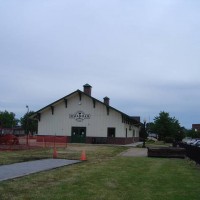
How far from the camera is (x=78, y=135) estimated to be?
49.7 meters

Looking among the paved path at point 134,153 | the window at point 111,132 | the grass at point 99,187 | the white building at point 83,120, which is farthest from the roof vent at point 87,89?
the grass at point 99,187

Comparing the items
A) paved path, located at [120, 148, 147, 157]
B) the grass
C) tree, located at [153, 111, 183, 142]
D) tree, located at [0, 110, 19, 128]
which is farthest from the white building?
tree, located at [0, 110, 19, 128]

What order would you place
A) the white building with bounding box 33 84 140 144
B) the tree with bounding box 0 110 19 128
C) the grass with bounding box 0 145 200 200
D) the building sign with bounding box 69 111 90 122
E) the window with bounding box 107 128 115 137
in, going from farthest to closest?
the tree with bounding box 0 110 19 128, the building sign with bounding box 69 111 90 122, the window with bounding box 107 128 115 137, the white building with bounding box 33 84 140 144, the grass with bounding box 0 145 200 200

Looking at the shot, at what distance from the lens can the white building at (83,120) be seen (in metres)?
48.7

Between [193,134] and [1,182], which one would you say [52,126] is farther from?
[193,134]

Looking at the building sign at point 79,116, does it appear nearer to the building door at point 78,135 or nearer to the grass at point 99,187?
the building door at point 78,135

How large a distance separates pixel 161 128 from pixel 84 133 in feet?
90.9

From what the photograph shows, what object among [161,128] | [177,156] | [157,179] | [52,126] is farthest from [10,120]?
[157,179]

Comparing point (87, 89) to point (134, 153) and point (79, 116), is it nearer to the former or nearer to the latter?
point (79, 116)

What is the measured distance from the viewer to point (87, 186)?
10914 millimetres

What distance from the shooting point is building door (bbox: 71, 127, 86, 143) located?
163 feet

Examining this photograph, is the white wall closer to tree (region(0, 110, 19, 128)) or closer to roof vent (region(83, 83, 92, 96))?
roof vent (region(83, 83, 92, 96))

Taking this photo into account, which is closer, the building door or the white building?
the white building

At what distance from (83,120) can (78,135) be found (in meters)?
1.97
